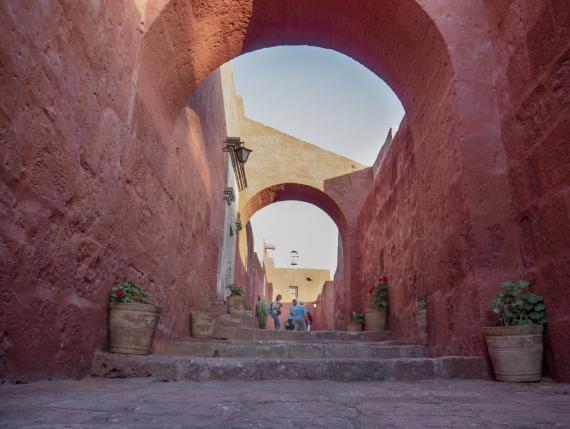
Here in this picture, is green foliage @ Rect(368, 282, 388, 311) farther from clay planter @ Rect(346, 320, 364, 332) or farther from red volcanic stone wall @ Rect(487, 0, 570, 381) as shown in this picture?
Result: red volcanic stone wall @ Rect(487, 0, 570, 381)

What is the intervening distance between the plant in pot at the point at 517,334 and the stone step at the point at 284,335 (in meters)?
3.24

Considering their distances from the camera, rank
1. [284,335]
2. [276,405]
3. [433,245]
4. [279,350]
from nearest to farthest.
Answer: [276,405]
[279,350]
[433,245]
[284,335]

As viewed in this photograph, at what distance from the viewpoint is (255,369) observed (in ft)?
9.38

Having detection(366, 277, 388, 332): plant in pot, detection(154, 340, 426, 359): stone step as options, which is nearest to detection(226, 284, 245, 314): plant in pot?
detection(366, 277, 388, 332): plant in pot

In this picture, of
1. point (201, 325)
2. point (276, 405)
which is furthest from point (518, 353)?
point (201, 325)

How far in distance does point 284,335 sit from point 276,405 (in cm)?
421

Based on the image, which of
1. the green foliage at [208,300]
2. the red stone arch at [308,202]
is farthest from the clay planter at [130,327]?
the red stone arch at [308,202]

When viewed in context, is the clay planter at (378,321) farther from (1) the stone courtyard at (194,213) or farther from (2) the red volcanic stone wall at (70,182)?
(2) the red volcanic stone wall at (70,182)

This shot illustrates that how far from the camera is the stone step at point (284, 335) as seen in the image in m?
5.95

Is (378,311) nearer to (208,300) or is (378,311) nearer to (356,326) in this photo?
(356,326)

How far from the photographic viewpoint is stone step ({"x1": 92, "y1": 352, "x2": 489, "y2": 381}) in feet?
9.21

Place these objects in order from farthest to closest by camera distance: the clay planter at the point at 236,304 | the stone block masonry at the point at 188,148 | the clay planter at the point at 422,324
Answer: the clay planter at the point at 236,304 < the clay planter at the point at 422,324 < the stone block masonry at the point at 188,148

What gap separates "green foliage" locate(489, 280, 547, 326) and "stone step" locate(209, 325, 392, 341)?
10.7ft

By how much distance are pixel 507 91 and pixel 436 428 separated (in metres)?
3.08
